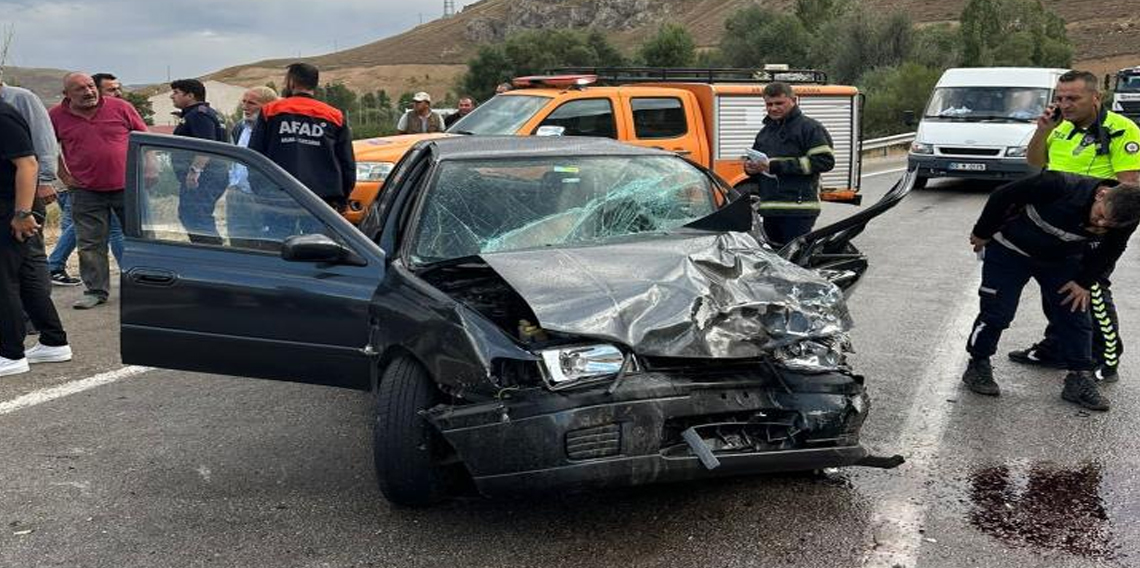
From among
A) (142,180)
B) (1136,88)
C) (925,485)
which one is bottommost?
(925,485)

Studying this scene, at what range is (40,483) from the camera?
411 centimetres

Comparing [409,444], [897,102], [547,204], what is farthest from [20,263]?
[897,102]

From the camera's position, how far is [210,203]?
4.59 m

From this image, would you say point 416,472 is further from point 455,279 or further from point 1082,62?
point 1082,62

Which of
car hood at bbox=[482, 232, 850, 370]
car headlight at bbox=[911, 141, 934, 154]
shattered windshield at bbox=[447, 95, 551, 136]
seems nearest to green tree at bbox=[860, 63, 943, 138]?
car headlight at bbox=[911, 141, 934, 154]

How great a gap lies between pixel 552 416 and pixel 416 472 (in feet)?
2.16

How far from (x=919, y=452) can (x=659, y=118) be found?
6204 mm

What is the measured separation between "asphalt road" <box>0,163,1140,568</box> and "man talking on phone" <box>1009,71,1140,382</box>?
25cm

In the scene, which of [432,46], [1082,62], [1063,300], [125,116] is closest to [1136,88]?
[1063,300]

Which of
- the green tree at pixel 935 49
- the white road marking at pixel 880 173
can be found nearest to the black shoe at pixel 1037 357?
the white road marking at pixel 880 173

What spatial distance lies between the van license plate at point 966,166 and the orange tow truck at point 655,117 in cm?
383

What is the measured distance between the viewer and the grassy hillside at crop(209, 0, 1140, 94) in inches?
2662

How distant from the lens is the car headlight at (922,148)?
49.7ft

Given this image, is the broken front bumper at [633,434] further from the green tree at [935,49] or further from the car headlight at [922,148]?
the green tree at [935,49]
